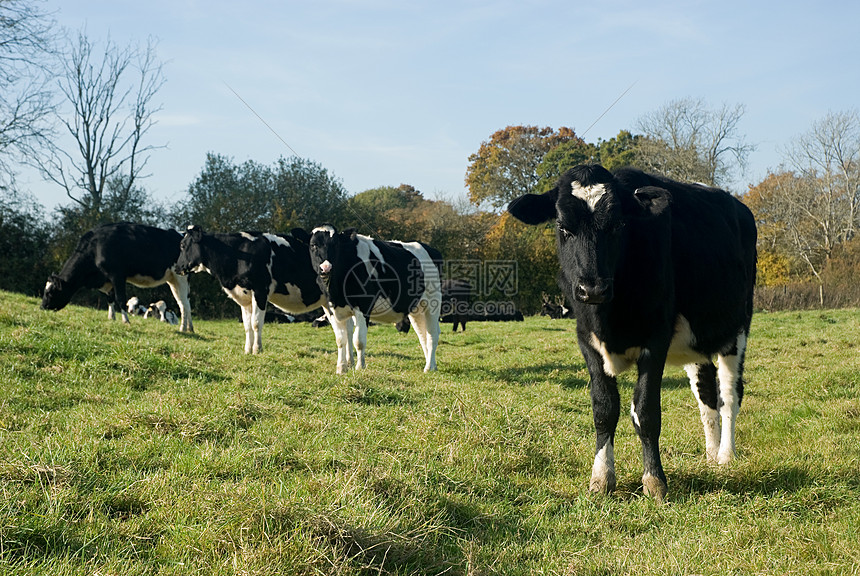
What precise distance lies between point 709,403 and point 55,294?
15936mm

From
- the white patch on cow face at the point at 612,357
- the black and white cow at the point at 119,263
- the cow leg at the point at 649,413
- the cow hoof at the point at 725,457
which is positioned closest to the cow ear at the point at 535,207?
the white patch on cow face at the point at 612,357

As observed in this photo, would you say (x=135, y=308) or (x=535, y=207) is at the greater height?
(x=535, y=207)

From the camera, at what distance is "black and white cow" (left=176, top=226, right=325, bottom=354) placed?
13320 millimetres

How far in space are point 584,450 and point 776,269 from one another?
46418 millimetres

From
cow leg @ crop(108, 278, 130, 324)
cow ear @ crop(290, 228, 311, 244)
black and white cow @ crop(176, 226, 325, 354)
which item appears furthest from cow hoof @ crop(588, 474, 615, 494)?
cow leg @ crop(108, 278, 130, 324)

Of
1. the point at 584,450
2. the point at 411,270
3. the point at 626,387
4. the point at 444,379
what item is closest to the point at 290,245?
the point at 411,270

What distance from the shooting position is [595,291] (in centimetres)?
404

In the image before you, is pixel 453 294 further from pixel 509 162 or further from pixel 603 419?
pixel 509 162

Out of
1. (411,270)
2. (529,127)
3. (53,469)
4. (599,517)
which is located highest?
(529,127)

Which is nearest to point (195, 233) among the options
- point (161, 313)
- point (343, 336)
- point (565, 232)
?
point (343, 336)

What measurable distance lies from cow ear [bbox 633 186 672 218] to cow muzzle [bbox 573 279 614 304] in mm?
718

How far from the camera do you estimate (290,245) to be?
45.2ft

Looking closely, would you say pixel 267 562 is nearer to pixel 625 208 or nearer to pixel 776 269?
pixel 625 208

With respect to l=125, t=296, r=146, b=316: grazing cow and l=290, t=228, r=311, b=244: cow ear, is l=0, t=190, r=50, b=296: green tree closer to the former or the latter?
l=125, t=296, r=146, b=316: grazing cow
